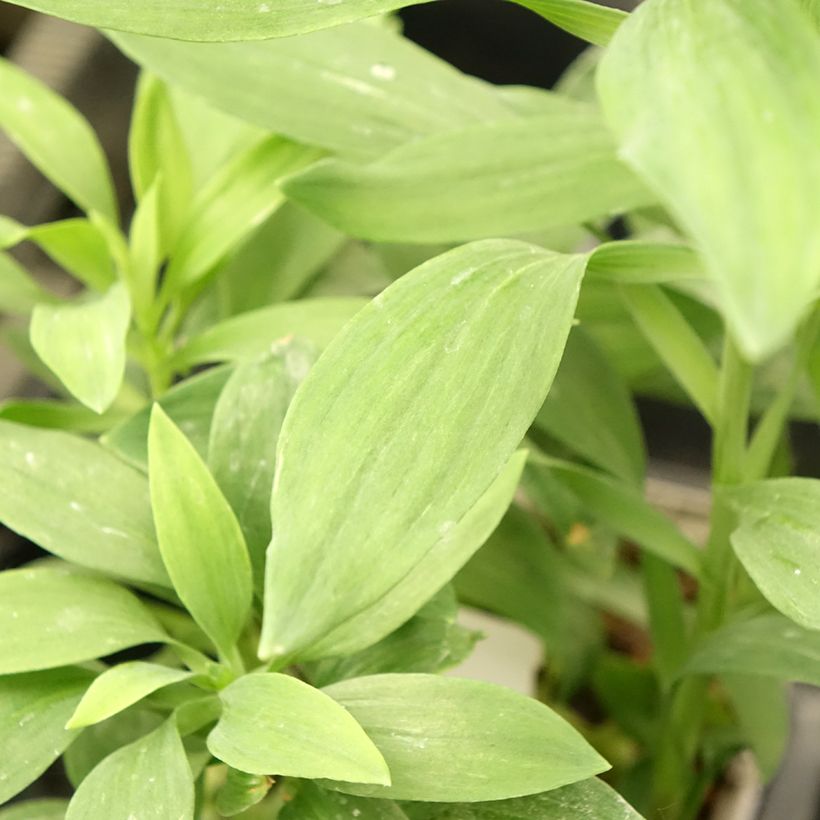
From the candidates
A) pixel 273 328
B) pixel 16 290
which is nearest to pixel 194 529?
pixel 273 328

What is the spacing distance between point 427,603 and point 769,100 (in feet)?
0.90

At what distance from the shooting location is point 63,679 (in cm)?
40

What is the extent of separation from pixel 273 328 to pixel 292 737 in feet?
0.85

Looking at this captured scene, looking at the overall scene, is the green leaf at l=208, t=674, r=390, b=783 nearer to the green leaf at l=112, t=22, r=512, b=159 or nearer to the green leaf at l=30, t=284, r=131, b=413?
the green leaf at l=30, t=284, r=131, b=413

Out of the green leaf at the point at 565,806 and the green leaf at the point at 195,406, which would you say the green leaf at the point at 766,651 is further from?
the green leaf at the point at 195,406

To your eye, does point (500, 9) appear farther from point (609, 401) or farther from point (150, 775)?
point (150, 775)

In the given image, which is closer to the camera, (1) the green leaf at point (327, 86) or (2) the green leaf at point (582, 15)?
(2) the green leaf at point (582, 15)

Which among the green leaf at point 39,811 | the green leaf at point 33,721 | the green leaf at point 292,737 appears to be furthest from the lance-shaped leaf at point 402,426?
the green leaf at point 39,811

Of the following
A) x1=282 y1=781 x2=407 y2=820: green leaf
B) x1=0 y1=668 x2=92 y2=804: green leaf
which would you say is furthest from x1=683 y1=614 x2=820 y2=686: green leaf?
x1=0 y1=668 x2=92 y2=804: green leaf

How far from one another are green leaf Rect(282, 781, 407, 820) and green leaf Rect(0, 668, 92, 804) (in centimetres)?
10

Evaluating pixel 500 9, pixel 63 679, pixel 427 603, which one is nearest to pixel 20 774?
pixel 63 679

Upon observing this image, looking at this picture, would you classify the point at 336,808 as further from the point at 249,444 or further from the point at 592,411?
the point at 592,411

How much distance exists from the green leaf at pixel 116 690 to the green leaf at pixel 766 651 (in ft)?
0.84

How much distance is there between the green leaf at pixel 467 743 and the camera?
1.11 ft
